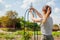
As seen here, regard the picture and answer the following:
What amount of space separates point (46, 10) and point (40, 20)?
0.11m

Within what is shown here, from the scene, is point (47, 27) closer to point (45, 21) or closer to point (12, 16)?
point (45, 21)

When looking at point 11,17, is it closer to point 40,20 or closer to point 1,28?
point 1,28

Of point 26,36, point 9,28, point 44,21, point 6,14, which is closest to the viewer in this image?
point 44,21

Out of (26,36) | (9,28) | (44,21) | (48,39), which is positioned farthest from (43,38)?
(9,28)

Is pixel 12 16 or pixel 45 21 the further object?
pixel 12 16

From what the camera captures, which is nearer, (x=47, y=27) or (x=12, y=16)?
(x=47, y=27)

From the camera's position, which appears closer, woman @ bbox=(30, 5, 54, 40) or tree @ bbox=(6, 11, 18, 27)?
woman @ bbox=(30, 5, 54, 40)

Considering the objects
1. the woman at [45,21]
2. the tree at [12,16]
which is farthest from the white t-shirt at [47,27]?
the tree at [12,16]

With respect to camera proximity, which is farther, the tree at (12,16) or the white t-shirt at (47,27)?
the tree at (12,16)

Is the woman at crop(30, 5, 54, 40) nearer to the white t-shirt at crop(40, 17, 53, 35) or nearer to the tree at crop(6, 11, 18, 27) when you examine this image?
the white t-shirt at crop(40, 17, 53, 35)

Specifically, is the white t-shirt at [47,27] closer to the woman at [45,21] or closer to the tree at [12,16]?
the woman at [45,21]

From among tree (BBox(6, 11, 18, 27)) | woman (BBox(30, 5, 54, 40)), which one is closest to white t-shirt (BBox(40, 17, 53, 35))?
woman (BBox(30, 5, 54, 40))

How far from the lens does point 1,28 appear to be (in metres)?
8.14

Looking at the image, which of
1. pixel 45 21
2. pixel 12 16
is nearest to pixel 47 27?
pixel 45 21
